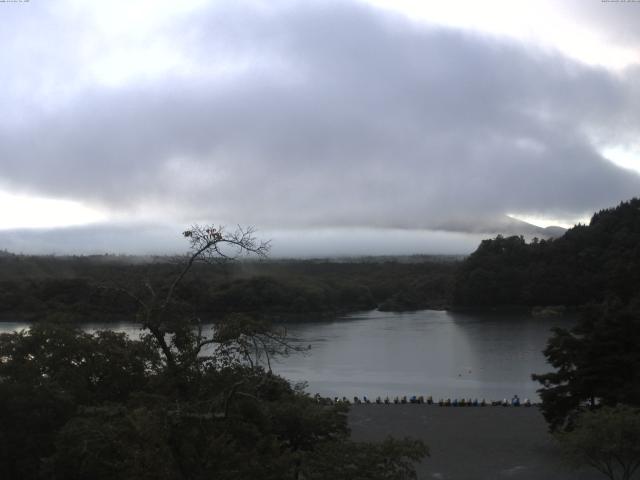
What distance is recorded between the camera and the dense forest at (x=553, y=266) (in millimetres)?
57938

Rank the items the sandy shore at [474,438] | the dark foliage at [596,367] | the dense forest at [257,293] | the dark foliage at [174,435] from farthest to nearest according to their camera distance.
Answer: the dense forest at [257,293], the dark foliage at [596,367], the sandy shore at [474,438], the dark foliage at [174,435]

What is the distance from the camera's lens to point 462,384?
2792cm

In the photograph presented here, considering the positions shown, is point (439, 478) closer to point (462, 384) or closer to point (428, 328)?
point (462, 384)

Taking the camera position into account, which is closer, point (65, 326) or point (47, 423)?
point (47, 423)

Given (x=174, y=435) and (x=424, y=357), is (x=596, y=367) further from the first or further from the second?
(x=424, y=357)

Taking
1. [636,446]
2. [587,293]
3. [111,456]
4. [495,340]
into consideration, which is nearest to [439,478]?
[636,446]

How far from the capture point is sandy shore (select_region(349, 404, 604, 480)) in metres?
12.4

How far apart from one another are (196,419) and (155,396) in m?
0.63

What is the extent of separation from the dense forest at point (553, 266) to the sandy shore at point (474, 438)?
41.2m

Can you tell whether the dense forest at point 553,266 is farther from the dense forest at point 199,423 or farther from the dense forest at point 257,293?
the dense forest at point 199,423

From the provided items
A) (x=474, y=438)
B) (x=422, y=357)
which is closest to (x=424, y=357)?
(x=422, y=357)

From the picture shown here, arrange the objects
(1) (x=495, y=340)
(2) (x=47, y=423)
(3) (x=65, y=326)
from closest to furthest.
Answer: (2) (x=47, y=423) → (3) (x=65, y=326) → (1) (x=495, y=340)

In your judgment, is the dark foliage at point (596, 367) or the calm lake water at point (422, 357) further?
the calm lake water at point (422, 357)

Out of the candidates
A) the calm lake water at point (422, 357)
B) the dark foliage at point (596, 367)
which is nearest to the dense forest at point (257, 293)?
the calm lake water at point (422, 357)
